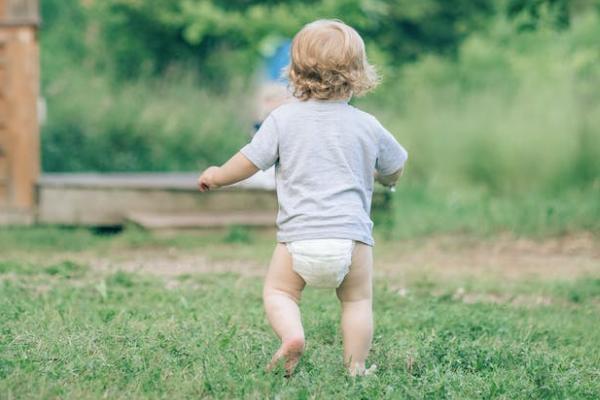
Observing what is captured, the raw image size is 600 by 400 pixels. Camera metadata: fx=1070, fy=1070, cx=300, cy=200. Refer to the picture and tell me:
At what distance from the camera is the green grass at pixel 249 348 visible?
3773 mm

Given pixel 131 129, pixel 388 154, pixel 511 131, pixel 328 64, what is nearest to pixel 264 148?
pixel 328 64

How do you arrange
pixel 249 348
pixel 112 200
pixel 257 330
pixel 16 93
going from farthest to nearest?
pixel 112 200 < pixel 16 93 < pixel 257 330 < pixel 249 348

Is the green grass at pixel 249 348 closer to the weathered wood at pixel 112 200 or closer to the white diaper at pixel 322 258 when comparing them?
the white diaper at pixel 322 258

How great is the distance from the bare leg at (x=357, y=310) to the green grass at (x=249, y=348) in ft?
0.27

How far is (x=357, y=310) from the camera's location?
4.06 metres

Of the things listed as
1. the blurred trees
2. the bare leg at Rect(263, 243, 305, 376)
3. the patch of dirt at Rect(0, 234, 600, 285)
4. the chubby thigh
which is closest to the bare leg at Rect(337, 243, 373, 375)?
the chubby thigh

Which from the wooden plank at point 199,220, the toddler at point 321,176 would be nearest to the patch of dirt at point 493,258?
the wooden plank at point 199,220

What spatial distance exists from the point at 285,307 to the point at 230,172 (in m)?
0.55

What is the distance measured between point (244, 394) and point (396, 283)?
3376mm

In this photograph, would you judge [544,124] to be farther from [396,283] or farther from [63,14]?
[63,14]

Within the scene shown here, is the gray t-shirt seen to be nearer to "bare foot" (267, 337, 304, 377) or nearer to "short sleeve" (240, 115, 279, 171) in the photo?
"short sleeve" (240, 115, 279, 171)

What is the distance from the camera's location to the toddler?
3.97 meters

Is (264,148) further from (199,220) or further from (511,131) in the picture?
(511,131)

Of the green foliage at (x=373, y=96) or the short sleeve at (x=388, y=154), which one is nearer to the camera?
the short sleeve at (x=388, y=154)
